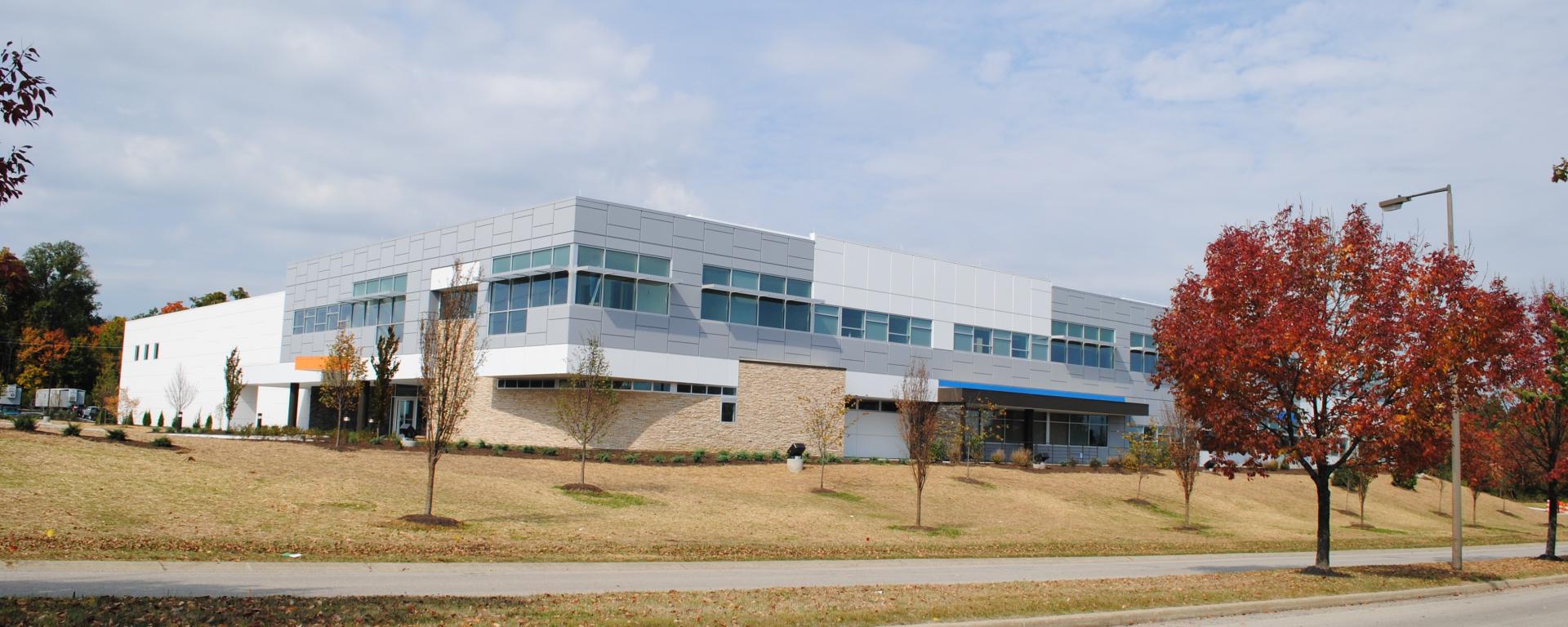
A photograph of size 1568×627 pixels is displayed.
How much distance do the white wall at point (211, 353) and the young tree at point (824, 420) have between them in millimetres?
30464

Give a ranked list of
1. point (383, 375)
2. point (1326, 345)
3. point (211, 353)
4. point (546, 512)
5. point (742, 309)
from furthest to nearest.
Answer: point (211, 353) → point (742, 309) → point (383, 375) → point (546, 512) → point (1326, 345)

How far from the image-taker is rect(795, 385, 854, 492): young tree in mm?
35250

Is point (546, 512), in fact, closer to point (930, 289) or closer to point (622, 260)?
point (622, 260)

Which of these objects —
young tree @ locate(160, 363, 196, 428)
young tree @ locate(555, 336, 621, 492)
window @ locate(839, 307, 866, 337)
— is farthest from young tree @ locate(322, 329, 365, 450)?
young tree @ locate(160, 363, 196, 428)

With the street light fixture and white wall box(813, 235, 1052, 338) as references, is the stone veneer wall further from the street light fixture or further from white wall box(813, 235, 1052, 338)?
the street light fixture

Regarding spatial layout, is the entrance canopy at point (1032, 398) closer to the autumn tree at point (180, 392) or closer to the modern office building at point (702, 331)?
the modern office building at point (702, 331)

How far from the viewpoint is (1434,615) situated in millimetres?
15844

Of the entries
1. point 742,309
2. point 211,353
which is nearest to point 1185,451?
point 742,309

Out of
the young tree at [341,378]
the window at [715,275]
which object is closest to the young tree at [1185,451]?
the window at [715,275]

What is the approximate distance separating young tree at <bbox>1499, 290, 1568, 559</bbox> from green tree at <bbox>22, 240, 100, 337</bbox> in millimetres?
105591

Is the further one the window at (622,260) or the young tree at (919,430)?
the window at (622,260)

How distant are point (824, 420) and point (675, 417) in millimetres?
6644

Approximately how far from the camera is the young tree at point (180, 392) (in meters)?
60.5

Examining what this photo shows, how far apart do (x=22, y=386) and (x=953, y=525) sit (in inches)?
3600
